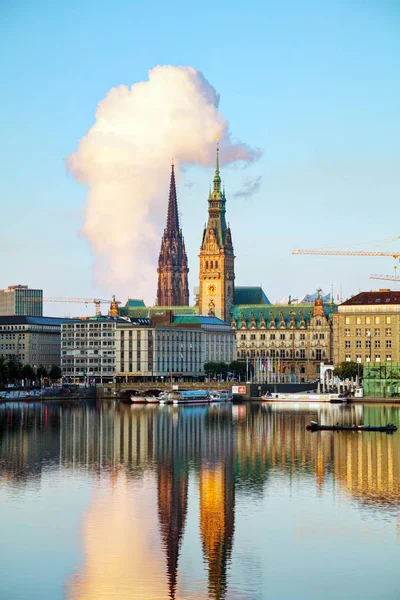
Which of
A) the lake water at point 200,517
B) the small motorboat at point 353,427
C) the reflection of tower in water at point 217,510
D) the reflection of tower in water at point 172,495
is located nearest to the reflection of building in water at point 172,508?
the reflection of tower in water at point 172,495

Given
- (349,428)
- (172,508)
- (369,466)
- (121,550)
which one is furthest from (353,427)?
(121,550)

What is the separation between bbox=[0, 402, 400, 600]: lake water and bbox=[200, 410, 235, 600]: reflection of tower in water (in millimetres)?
97

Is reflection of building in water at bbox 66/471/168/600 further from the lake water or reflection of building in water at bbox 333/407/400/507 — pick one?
reflection of building in water at bbox 333/407/400/507

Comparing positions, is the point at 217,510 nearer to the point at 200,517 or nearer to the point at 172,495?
the point at 200,517

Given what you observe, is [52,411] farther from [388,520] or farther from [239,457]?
[388,520]

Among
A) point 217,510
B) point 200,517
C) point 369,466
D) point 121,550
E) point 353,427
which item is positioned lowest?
point 121,550

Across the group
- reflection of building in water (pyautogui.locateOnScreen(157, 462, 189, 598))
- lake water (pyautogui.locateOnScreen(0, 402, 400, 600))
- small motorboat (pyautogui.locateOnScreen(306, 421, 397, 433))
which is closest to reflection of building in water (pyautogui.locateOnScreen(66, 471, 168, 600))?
lake water (pyautogui.locateOnScreen(0, 402, 400, 600))

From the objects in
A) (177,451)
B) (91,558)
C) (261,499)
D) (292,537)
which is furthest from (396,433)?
(91,558)

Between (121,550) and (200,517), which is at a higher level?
(200,517)

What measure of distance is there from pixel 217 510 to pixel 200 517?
2.45 m

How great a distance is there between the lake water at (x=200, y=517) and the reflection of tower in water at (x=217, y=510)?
0.10 meters

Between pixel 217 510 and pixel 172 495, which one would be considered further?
pixel 172 495

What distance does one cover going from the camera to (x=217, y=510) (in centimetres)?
6619

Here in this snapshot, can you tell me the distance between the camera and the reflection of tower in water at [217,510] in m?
51.4
